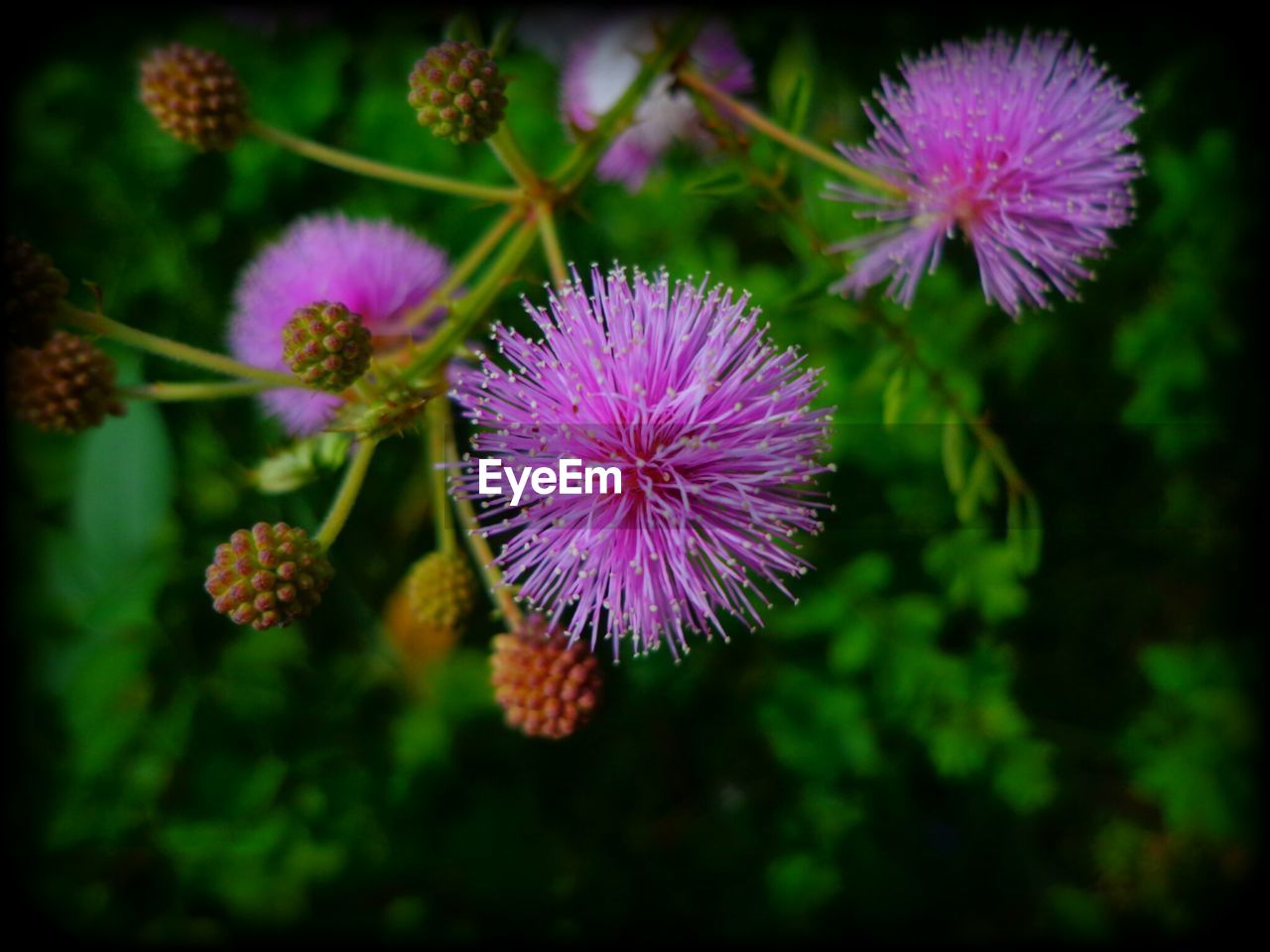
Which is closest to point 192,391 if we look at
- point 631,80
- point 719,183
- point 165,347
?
point 165,347

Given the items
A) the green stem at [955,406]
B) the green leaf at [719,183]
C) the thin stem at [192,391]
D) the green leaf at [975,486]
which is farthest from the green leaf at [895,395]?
the thin stem at [192,391]

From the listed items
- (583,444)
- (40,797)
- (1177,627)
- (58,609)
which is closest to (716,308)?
(583,444)

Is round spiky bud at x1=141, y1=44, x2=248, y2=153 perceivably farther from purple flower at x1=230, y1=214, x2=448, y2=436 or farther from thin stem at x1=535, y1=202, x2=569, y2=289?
thin stem at x1=535, y1=202, x2=569, y2=289

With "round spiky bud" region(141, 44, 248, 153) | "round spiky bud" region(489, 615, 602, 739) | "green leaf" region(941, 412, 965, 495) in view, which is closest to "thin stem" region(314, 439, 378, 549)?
"round spiky bud" region(489, 615, 602, 739)

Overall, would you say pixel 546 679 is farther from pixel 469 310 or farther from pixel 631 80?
pixel 631 80

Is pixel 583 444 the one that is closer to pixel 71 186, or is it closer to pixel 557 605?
pixel 557 605

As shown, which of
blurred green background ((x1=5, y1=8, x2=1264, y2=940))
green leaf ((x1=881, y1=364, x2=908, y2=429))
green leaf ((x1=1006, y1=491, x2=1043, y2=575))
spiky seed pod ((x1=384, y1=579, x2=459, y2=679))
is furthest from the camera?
spiky seed pod ((x1=384, y1=579, x2=459, y2=679))

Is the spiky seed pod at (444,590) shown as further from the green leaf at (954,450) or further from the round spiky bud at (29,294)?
the green leaf at (954,450)
